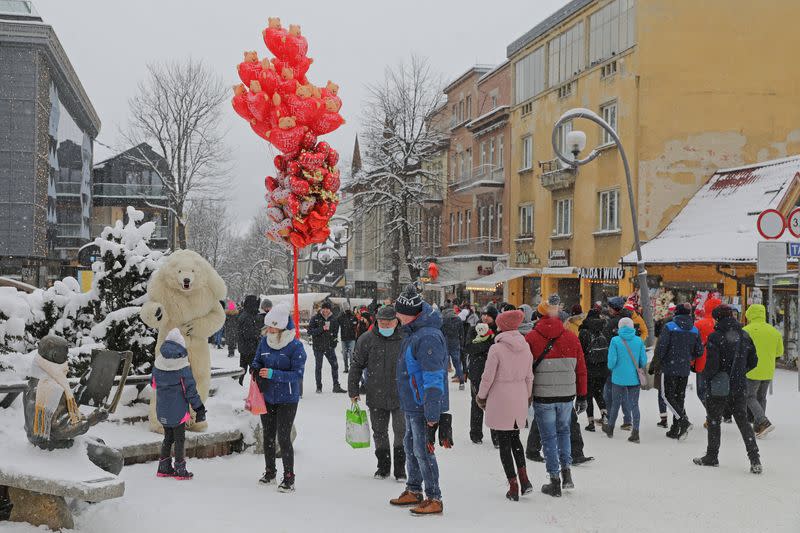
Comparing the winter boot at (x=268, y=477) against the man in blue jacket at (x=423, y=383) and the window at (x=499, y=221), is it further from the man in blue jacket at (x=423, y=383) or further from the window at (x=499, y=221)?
the window at (x=499, y=221)

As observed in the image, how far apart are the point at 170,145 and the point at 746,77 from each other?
24.7 metres

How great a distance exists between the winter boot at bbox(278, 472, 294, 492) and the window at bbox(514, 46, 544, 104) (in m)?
27.7

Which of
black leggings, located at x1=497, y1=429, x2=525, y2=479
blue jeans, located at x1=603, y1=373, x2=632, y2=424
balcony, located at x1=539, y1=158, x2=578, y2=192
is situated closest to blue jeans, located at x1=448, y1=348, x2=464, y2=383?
blue jeans, located at x1=603, y1=373, x2=632, y2=424

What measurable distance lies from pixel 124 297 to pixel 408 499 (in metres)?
4.22

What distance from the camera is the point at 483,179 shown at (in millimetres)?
37656

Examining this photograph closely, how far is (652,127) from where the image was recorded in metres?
26.5

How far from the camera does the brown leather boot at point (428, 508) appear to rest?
6930 mm

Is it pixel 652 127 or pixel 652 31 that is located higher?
pixel 652 31

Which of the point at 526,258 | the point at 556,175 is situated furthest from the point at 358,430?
the point at 526,258

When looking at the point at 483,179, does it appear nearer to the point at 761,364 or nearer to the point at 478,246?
the point at 478,246

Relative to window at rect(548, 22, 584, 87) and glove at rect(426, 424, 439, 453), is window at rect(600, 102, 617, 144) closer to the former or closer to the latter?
window at rect(548, 22, 584, 87)

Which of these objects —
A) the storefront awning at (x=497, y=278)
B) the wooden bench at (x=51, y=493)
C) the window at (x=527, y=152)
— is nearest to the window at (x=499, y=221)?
the storefront awning at (x=497, y=278)

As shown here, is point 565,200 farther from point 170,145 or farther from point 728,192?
point 170,145

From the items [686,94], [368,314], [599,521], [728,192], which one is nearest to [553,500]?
[599,521]
